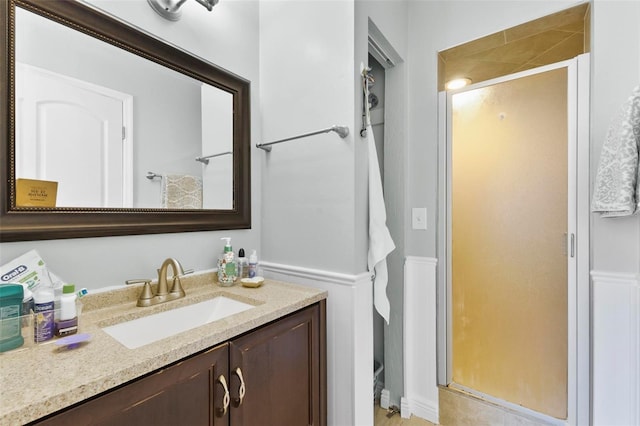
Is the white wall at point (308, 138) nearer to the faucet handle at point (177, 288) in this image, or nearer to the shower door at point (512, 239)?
the faucet handle at point (177, 288)

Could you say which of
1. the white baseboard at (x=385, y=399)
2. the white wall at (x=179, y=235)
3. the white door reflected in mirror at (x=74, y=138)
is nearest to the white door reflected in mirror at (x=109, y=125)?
the white door reflected in mirror at (x=74, y=138)

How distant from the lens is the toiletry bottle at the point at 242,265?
1.44m

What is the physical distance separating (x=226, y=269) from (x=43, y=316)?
647 mm

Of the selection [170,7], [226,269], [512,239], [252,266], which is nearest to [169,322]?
[226,269]

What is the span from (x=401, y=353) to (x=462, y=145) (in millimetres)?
1344

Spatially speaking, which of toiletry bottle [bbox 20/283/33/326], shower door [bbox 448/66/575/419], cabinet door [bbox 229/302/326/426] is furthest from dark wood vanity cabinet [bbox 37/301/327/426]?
shower door [bbox 448/66/575/419]

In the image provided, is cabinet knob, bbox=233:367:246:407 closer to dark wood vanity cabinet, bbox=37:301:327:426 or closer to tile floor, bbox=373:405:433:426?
dark wood vanity cabinet, bbox=37:301:327:426

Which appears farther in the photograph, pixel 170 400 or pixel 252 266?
pixel 252 266

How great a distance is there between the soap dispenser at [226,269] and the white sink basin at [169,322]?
0.09m

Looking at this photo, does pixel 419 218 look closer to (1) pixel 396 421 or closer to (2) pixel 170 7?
(1) pixel 396 421

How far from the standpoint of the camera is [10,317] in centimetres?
73

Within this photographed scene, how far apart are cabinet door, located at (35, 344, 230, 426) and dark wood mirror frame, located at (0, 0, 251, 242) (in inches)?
23.5

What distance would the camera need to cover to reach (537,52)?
5.72 ft

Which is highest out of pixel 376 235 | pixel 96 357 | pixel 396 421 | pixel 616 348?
pixel 376 235
